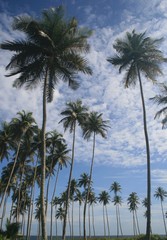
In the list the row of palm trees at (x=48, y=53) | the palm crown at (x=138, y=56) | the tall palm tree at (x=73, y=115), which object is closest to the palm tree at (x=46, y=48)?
the row of palm trees at (x=48, y=53)

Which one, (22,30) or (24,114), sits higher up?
(24,114)

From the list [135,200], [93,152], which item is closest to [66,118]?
[93,152]

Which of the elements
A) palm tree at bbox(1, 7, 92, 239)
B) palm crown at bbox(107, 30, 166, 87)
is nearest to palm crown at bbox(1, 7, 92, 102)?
palm tree at bbox(1, 7, 92, 239)

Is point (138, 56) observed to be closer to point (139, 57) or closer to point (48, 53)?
point (139, 57)

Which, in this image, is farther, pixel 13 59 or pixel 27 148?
pixel 27 148

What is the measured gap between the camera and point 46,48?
18500 mm

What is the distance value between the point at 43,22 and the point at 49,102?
20.6ft

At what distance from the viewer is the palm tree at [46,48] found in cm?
1850

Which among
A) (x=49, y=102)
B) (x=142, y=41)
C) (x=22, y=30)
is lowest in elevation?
(x=49, y=102)

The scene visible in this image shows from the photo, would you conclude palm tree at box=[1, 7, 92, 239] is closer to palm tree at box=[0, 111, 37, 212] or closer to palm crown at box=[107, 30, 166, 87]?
palm crown at box=[107, 30, 166, 87]

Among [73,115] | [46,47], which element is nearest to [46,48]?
[46,47]

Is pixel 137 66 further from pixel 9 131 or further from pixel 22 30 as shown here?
pixel 9 131

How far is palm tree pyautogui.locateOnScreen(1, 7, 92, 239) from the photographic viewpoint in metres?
18.5

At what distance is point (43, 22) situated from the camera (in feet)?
61.6
